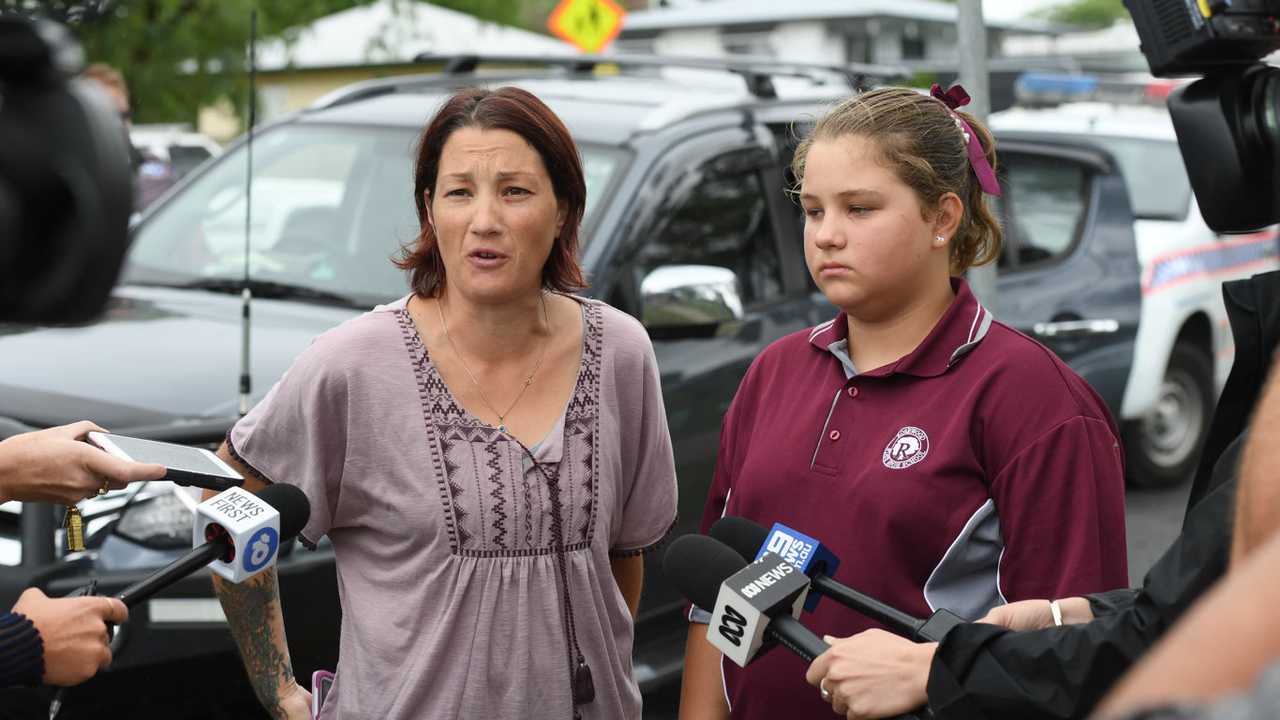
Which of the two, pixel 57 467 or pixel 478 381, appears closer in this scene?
pixel 57 467

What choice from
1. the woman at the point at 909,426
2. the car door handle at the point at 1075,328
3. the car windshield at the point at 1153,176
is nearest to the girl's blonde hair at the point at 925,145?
the woman at the point at 909,426

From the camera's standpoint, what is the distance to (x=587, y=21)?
1334 cm

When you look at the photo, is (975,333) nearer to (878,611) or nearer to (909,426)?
(909,426)

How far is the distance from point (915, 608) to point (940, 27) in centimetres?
4691

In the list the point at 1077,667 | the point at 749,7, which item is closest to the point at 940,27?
the point at 749,7

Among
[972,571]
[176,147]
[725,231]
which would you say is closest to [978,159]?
[972,571]

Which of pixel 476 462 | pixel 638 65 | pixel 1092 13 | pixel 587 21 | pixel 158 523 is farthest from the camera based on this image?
pixel 1092 13

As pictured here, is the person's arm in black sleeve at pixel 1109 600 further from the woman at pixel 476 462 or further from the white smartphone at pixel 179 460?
the white smartphone at pixel 179 460

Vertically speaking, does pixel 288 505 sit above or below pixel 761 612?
below

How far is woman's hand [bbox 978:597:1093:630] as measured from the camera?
2279mm

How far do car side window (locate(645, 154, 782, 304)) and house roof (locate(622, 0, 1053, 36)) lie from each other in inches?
1517

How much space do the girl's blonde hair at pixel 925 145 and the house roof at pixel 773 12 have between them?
135 ft

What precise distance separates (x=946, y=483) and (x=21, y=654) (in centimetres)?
151

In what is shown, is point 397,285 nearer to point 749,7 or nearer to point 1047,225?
point 1047,225
